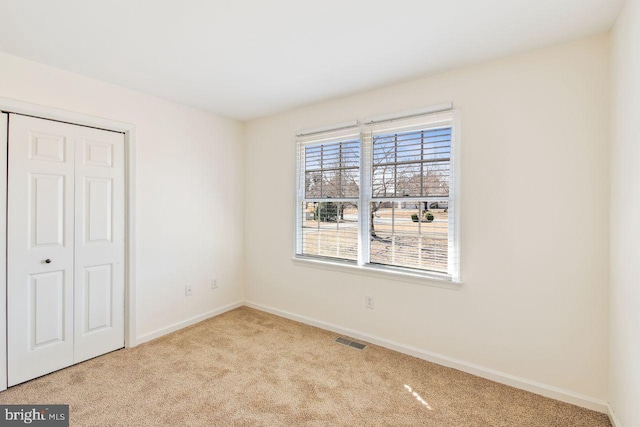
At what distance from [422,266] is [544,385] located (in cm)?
117

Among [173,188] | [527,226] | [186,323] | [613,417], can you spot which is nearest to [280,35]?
[173,188]

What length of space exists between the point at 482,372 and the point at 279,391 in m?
1.60

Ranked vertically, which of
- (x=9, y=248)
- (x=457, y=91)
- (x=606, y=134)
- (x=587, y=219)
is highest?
(x=457, y=91)

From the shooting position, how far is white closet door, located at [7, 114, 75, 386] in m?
2.28

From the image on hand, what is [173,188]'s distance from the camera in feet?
10.8

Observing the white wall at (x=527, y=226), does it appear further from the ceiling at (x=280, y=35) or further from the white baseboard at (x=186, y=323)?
the white baseboard at (x=186, y=323)

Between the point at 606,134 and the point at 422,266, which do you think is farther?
the point at 422,266

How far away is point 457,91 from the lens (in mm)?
2514

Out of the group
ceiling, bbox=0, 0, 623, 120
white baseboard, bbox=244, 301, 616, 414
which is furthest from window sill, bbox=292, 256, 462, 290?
ceiling, bbox=0, 0, 623, 120

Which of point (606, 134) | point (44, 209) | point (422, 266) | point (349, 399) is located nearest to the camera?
point (606, 134)

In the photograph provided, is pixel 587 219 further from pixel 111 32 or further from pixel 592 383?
pixel 111 32

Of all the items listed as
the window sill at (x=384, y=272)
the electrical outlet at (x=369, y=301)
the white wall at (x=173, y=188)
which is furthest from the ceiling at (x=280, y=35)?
the electrical outlet at (x=369, y=301)

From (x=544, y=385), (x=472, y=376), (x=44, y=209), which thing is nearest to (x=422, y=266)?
(x=472, y=376)

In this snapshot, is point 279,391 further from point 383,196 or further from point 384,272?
point 383,196
